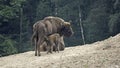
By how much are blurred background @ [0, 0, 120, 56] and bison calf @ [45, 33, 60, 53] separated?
21.5 meters

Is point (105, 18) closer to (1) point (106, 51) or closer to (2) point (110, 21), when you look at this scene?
(2) point (110, 21)

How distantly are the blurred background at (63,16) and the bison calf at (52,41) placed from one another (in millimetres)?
21495

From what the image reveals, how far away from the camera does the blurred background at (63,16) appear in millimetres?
44906

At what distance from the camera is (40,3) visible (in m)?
54.6

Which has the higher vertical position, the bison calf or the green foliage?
the bison calf

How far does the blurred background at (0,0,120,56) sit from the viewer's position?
44906 mm

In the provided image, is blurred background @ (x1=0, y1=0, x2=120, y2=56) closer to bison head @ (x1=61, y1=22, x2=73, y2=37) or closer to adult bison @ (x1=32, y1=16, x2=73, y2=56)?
bison head @ (x1=61, y1=22, x2=73, y2=37)

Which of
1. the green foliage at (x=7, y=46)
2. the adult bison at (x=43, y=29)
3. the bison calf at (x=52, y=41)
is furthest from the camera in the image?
the green foliage at (x=7, y=46)

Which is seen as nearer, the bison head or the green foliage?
the bison head

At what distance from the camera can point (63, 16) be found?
173 feet

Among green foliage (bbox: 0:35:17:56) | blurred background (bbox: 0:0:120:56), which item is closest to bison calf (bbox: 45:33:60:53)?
blurred background (bbox: 0:0:120:56)

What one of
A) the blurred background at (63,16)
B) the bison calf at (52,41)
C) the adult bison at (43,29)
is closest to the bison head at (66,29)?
the adult bison at (43,29)

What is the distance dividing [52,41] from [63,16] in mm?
33558

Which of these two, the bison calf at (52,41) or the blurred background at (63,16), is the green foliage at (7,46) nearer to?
the blurred background at (63,16)
